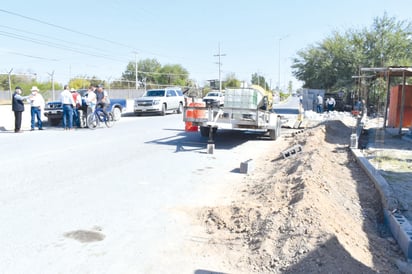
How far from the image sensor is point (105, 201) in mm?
5656

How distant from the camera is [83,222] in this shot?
479cm

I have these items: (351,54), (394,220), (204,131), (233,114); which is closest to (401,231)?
(394,220)

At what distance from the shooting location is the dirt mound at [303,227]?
3.63 metres

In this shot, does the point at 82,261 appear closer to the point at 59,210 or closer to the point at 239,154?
the point at 59,210

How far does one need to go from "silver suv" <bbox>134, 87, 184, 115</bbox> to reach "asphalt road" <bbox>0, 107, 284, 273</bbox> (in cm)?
1247

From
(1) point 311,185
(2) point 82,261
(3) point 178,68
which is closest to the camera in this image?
(2) point 82,261

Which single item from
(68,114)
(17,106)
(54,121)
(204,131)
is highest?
(17,106)

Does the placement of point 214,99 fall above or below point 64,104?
above

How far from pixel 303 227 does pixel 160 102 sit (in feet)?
67.1

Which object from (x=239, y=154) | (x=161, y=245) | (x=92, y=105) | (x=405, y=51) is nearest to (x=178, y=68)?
(x=405, y=51)

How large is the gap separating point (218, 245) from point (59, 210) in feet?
8.35

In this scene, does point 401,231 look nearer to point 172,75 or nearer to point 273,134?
point 273,134

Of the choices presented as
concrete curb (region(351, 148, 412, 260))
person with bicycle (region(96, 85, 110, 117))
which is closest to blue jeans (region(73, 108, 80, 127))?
person with bicycle (region(96, 85, 110, 117))

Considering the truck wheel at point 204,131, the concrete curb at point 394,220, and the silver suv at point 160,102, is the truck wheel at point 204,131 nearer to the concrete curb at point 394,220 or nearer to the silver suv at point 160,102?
the concrete curb at point 394,220
